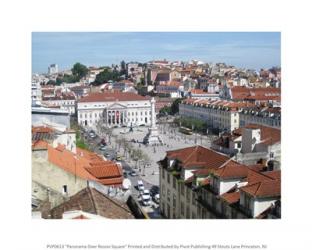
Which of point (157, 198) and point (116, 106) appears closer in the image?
point (157, 198)

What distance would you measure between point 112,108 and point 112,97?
0.87 feet

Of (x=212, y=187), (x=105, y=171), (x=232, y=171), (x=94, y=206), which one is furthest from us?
(x=105, y=171)

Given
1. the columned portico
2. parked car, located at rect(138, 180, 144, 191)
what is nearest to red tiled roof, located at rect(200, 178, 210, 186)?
parked car, located at rect(138, 180, 144, 191)

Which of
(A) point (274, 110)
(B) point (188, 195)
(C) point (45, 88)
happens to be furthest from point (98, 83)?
(A) point (274, 110)

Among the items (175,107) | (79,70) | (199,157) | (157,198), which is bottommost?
(157,198)

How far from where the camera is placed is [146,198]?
19.4 feet

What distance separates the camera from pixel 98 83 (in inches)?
239

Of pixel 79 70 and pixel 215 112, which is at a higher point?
pixel 79 70

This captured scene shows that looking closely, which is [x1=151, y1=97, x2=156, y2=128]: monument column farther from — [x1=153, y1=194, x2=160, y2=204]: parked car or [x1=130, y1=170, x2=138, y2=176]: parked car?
[x1=153, y1=194, x2=160, y2=204]: parked car

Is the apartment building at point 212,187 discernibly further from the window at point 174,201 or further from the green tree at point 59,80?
the green tree at point 59,80

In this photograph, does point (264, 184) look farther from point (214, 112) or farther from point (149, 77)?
point (149, 77)

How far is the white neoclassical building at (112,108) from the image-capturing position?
6547mm

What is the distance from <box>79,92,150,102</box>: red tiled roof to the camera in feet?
21.0

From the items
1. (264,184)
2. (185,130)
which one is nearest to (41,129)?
(185,130)
